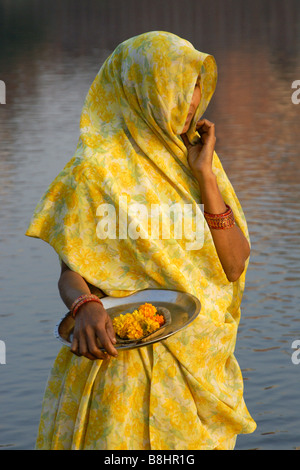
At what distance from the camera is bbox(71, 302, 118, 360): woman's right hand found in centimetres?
267

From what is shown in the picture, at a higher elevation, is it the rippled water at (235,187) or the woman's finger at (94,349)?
the woman's finger at (94,349)

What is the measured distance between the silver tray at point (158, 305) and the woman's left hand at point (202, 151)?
0.36m

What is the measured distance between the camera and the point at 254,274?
25.4ft

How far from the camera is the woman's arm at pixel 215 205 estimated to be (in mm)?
2994

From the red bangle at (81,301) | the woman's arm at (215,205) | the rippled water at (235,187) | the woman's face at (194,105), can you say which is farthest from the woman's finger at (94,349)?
the rippled water at (235,187)

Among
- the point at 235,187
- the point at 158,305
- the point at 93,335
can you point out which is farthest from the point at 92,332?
the point at 235,187

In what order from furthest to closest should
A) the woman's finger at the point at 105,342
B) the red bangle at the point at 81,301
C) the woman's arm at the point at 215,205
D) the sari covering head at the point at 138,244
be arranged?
the woman's arm at the point at 215,205, the sari covering head at the point at 138,244, the red bangle at the point at 81,301, the woman's finger at the point at 105,342

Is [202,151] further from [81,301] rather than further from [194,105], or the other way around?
[81,301]

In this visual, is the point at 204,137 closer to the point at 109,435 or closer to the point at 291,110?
the point at 109,435

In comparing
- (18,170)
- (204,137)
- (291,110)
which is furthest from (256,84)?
(204,137)

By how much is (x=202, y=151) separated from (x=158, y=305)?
46 cm

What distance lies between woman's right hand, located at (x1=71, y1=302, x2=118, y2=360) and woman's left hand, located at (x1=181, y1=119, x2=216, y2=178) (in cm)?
53

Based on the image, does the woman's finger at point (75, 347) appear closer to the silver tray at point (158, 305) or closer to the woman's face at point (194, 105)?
the silver tray at point (158, 305)

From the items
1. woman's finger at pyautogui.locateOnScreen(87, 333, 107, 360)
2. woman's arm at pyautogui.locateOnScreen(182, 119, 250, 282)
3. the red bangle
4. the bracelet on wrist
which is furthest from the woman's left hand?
woman's finger at pyautogui.locateOnScreen(87, 333, 107, 360)
